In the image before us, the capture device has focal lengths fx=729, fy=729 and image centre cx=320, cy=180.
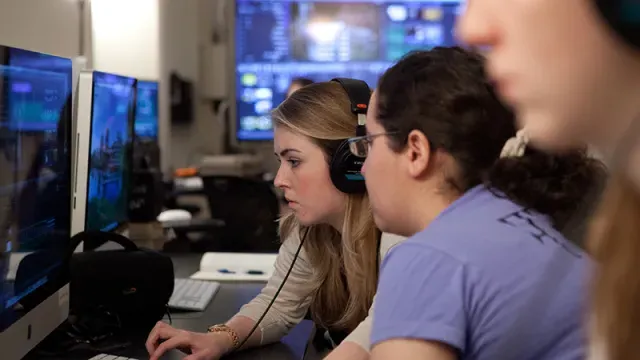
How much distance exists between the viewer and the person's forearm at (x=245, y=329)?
4.67ft

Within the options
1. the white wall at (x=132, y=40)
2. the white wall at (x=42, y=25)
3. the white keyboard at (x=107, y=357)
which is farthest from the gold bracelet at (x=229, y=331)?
the white wall at (x=132, y=40)

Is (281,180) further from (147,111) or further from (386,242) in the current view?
(147,111)

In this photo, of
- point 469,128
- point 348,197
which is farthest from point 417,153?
point 348,197

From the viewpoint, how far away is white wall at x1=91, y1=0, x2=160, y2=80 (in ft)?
10.9

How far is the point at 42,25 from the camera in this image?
1.76 meters

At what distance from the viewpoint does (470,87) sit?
0.91m

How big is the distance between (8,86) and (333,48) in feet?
10.8

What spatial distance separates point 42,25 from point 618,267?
5.54 ft

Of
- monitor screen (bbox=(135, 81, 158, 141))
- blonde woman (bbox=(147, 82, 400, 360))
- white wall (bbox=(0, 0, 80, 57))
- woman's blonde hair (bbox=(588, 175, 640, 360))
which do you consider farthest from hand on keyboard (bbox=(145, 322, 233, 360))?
monitor screen (bbox=(135, 81, 158, 141))

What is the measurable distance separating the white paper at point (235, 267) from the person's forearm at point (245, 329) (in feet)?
1.50

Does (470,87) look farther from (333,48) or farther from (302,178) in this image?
(333,48)

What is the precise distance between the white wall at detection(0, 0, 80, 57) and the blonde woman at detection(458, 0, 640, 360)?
1389mm

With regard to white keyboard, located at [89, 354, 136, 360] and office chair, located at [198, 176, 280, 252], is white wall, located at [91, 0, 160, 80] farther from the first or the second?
white keyboard, located at [89, 354, 136, 360]

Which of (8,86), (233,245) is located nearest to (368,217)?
(8,86)
